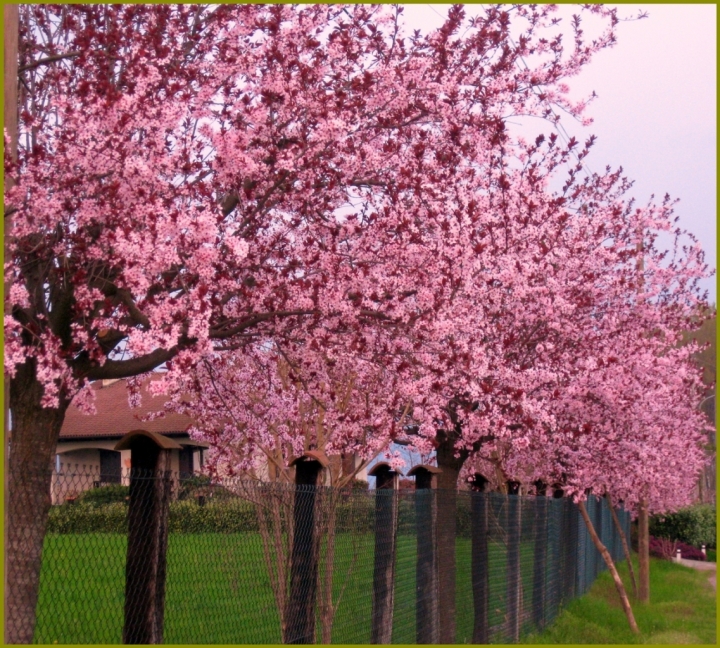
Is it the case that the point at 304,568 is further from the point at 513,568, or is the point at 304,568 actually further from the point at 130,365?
the point at 513,568

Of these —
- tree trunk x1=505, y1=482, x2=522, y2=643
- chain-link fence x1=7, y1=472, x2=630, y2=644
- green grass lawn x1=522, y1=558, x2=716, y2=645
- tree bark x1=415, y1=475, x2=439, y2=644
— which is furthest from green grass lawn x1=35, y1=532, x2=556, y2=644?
green grass lawn x1=522, y1=558, x2=716, y2=645

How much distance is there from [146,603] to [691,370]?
15521mm

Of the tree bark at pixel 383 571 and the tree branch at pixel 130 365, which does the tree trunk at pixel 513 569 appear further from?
the tree branch at pixel 130 365

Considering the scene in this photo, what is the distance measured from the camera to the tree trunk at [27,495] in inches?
188

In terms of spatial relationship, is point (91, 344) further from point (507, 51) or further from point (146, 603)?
point (507, 51)

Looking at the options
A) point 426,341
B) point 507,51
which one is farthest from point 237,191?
point 507,51

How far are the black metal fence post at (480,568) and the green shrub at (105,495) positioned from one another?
5952 millimetres

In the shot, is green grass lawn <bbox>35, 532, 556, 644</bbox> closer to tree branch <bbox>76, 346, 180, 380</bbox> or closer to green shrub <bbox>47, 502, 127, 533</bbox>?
green shrub <bbox>47, 502, 127, 533</bbox>

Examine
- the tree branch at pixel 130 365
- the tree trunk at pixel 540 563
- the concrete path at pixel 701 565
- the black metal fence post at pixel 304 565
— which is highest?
the tree branch at pixel 130 365

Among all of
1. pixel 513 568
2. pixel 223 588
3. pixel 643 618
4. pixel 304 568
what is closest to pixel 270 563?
pixel 304 568

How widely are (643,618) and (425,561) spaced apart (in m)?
11.4

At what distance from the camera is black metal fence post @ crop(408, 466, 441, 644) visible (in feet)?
26.5

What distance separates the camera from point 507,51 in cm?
881

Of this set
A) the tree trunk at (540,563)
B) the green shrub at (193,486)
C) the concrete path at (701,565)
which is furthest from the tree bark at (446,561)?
the concrete path at (701,565)
